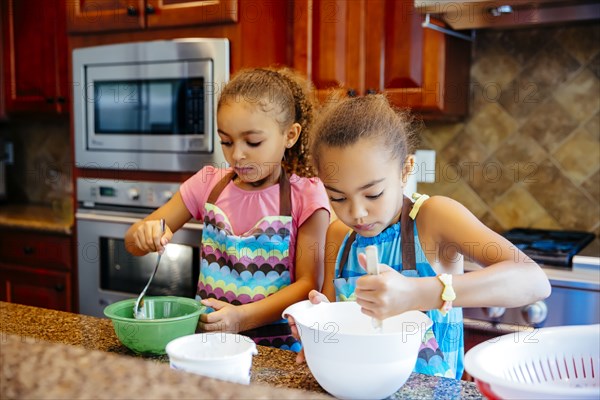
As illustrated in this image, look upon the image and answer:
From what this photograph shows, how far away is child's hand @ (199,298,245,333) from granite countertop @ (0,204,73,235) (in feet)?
5.57

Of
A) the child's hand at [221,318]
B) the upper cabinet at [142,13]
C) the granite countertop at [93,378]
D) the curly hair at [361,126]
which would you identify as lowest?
the child's hand at [221,318]

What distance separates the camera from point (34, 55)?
114 inches

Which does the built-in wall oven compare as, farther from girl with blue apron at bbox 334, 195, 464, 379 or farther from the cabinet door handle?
girl with blue apron at bbox 334, 195, 464, 379

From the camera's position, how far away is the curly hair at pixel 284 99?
140 centimetres

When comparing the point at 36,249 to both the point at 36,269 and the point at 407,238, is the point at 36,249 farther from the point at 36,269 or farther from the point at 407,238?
the point at 407,238

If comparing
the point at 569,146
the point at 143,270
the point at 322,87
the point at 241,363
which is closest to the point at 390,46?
the point at 322,87

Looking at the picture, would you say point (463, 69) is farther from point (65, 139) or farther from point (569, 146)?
point (65, 139)

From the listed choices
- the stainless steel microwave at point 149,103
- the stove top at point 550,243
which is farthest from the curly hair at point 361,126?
the stainless steel microwave at point 149,103

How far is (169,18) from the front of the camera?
7.88 ft

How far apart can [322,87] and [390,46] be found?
0.27 metres

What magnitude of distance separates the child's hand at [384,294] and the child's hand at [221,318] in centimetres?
38

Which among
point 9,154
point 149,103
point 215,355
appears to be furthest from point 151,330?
point 9,154

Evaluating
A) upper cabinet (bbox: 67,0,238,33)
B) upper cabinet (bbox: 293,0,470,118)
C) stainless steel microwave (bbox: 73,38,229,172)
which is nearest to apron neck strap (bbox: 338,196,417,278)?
upper cabinet (bbox: 293,0,470,118)

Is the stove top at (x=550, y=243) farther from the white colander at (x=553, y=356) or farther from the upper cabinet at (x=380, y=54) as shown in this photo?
the white colander at (x=553, y=356)
